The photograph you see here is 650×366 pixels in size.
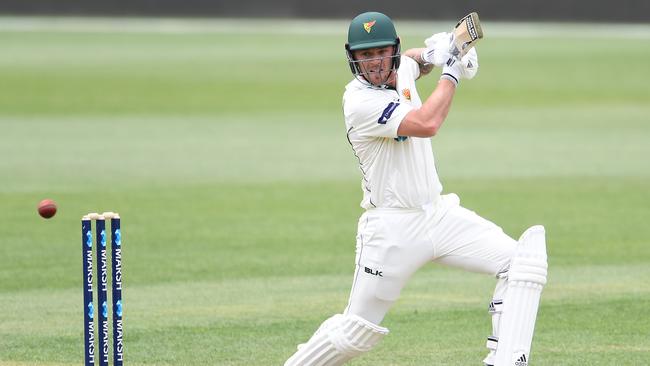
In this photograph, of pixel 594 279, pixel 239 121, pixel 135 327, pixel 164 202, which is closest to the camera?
pixel 135 327

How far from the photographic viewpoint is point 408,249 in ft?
18.9

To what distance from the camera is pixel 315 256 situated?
10.3 metres

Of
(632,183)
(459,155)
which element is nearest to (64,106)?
(459,155)

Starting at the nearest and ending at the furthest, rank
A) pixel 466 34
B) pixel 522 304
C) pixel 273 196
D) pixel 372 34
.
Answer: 1. pixel 522 304
2. pixel 466 34
3. pixel 372 34
4. pixel 273 196

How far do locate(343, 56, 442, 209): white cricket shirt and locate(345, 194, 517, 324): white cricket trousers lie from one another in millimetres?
69

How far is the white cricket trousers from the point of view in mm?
5738

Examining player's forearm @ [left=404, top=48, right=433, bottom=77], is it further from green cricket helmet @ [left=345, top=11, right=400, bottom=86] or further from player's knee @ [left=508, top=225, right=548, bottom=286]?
player's knee @ [left=508, top=225, right=548, bottom=286]

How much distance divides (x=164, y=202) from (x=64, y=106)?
10.5 metres

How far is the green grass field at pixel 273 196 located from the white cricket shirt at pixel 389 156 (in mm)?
1325

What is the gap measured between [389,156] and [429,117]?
38 centimetres

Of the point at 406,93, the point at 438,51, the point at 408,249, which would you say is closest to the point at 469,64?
the point at 438,51

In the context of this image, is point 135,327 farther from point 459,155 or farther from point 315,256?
point 459,155

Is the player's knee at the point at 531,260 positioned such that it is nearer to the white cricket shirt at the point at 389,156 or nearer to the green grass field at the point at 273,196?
the white cricket shirt at the point at 389,156

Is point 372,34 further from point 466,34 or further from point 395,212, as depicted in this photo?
point 395,212
